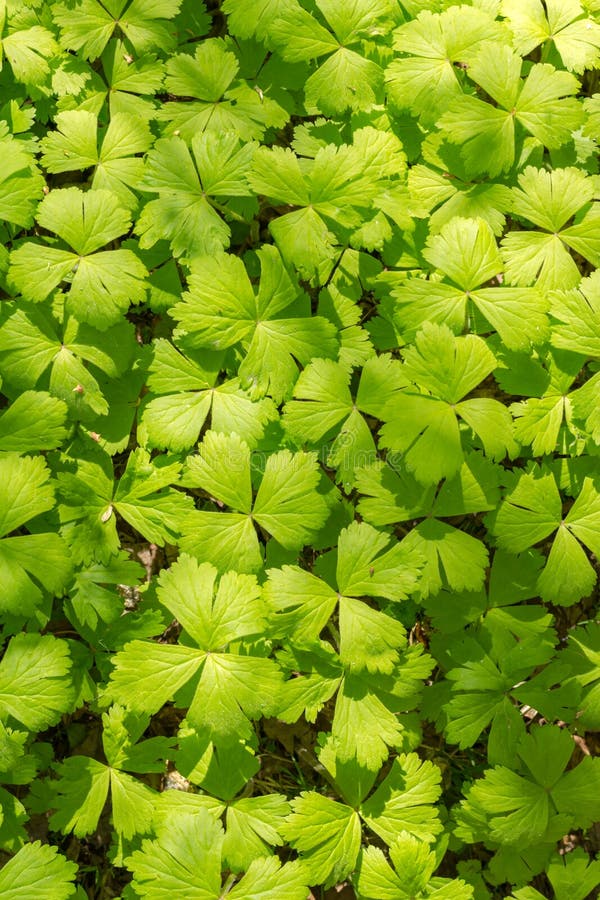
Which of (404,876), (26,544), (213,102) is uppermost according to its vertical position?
(213,102)

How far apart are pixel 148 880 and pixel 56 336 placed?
160 cm

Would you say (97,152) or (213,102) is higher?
(213,102)

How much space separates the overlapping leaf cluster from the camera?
6.60 feet

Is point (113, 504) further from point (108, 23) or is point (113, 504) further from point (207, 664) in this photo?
point (108, 23)

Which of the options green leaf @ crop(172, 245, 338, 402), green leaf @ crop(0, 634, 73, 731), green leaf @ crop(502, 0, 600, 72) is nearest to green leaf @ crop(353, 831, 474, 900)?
green leaf @ crop(0, 634, 73, 731)

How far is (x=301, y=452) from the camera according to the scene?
6.82 feet

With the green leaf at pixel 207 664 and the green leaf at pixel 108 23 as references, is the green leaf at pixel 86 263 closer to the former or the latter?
the green leaf at pixel 108 23

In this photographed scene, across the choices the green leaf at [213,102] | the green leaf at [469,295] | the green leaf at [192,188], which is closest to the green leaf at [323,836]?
the green leaf at [469,295]

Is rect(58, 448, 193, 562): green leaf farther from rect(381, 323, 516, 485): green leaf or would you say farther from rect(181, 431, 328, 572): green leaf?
rect(381, 323, 516, 485): green leaf

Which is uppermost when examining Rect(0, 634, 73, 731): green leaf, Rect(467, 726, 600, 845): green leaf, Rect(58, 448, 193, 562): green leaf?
Rect(58, 448, 193, 562): green leaf

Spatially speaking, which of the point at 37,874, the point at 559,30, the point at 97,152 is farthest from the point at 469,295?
the point at 37,874

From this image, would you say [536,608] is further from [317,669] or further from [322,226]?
[322,226]

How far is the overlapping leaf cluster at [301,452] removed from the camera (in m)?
2.01

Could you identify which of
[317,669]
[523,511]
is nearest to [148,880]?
[317,669]
